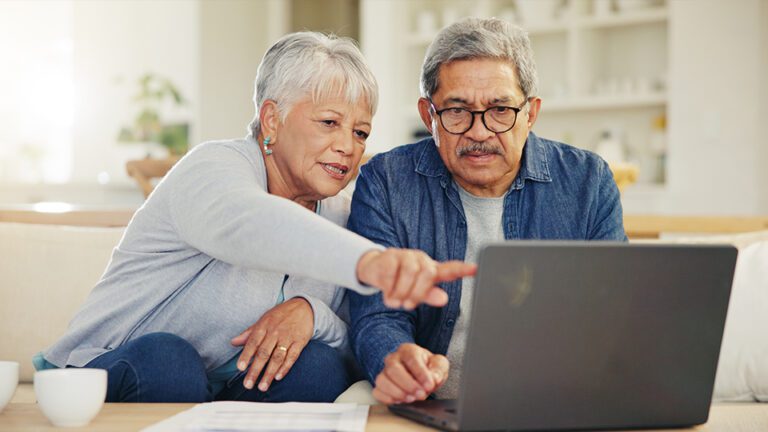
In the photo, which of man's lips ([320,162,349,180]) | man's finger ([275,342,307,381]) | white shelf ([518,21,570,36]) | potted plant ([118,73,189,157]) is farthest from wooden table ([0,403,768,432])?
white shelf ([518,21,570,36])

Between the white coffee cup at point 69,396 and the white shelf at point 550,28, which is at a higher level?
the white shelf at point 550,28

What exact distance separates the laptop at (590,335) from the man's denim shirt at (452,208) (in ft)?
1.92

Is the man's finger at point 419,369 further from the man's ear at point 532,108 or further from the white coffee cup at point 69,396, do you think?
the man's ear at point 532,108

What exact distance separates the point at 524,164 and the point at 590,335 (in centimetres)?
78

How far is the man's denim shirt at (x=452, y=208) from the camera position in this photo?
5.54 ft

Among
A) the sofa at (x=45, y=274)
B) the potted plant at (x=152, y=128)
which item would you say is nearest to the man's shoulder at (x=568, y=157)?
the sofa at (x=45, y=274)

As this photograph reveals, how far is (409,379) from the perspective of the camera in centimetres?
119

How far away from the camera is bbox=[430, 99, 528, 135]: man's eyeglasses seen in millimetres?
1648

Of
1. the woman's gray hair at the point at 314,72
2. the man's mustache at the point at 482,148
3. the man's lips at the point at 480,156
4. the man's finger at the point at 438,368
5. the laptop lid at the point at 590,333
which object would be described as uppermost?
the woman's gray hair at the point at 314,72

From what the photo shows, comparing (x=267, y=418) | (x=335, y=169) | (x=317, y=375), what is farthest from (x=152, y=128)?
(x=267, y=418)

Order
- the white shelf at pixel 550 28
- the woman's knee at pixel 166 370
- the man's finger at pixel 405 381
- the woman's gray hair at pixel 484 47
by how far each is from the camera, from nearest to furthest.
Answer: the man's finger at pixel 405 381
the woman's knee at pixel 166 370
the woman's gray hair at pixel 484 47
the white shelf at pixel 550 28

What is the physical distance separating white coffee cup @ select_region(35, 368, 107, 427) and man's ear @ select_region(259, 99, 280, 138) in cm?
66

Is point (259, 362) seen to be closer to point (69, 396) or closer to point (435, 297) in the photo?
point (69, 396)

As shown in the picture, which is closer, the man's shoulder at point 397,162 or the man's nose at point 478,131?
the man's nose at point 478,131
